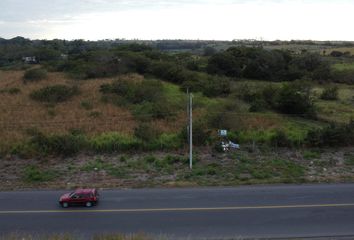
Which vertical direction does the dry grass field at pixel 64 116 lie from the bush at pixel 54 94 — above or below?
below

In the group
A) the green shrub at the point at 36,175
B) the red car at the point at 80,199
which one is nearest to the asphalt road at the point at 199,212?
the red car at the point at 80,199

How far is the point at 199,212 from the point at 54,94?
986 inches

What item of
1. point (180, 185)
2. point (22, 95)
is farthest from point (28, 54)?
point (180, 185)

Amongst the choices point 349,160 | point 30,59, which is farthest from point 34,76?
point 30,59

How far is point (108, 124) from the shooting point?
29750 mm

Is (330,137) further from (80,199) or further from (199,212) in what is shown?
(80,199)

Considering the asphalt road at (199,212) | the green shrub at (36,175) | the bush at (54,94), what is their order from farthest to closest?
the bush at (54,94) → the green shrub at (36,175) → the asphalt road at (199,212)

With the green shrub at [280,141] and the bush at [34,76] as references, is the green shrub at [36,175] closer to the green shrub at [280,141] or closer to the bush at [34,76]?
the green shrub at [280,141]

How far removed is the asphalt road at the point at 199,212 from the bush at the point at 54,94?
62.8ft

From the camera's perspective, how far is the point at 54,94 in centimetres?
3781

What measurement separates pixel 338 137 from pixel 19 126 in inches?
Result: 783

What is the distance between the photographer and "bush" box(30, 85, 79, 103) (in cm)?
3750

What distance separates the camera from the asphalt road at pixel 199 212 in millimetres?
14234

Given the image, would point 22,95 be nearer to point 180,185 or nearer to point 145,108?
point 145,108
